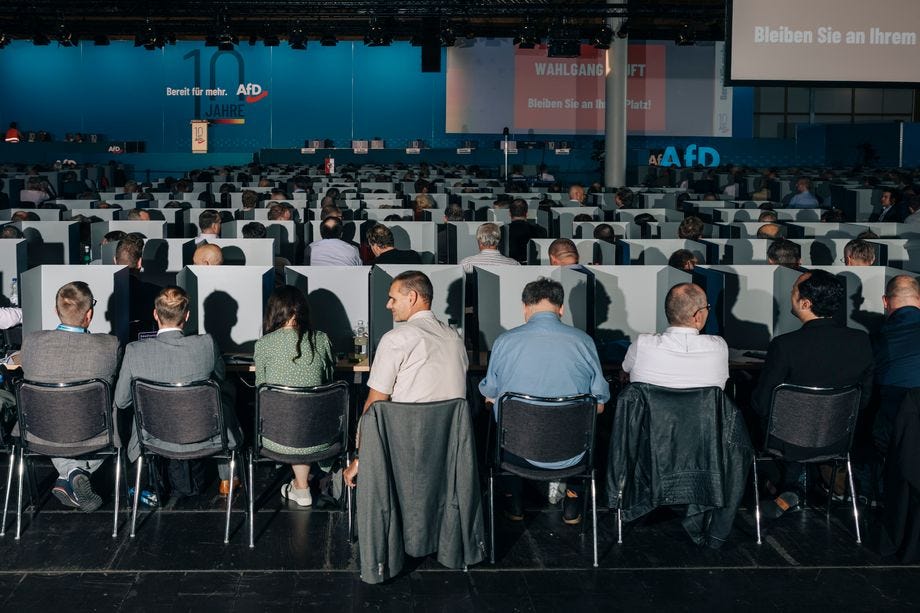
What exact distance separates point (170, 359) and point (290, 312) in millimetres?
566

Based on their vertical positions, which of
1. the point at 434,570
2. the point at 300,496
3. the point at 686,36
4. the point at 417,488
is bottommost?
the point at 434,570

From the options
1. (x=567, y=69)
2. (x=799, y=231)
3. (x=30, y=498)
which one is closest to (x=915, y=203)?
(x=799, y=231)

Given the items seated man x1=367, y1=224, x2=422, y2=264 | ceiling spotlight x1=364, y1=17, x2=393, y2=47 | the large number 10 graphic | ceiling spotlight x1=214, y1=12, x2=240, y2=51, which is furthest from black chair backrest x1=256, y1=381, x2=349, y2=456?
the large number 10 graphic

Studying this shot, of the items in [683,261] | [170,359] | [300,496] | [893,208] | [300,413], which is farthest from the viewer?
[893,208]

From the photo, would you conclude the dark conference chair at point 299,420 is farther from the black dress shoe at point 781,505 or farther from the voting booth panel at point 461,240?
the voting booth panel at point 461,240

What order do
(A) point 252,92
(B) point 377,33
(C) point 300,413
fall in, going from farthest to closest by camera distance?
(A) point 252,92, (B) point 377,33, (C) point 300,413

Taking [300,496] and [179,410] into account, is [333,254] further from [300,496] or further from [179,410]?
[179,410]

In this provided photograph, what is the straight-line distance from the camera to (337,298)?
5.51 metres

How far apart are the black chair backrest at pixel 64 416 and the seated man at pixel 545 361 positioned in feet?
5.47

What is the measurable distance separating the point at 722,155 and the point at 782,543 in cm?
2299

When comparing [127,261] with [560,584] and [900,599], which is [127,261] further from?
[900,599]

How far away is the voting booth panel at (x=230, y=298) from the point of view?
18.0ft

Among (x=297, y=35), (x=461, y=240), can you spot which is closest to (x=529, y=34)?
(x=297, y=35)

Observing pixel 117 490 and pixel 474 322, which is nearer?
pixel 117 490
